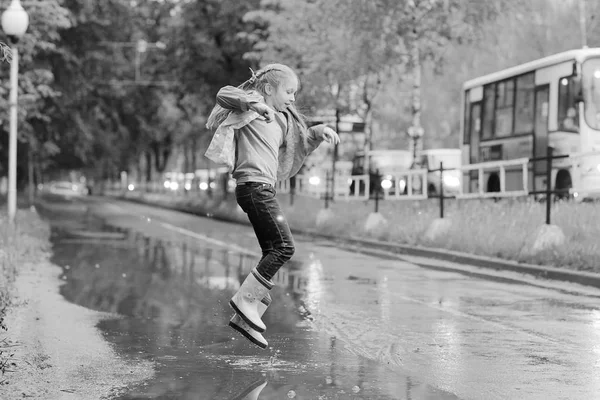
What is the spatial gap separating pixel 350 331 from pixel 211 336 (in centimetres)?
124

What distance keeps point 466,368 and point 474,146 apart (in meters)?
23.5

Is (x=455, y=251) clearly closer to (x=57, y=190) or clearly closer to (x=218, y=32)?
(x=218, y=32)

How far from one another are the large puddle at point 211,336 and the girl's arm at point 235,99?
5.76 feet

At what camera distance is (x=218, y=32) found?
42.1 meters

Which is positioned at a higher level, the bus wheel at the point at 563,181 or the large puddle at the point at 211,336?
the bus wheel at the point at 563,181

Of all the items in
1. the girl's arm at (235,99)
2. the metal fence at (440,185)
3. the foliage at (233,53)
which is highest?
A: the foliage at (233,53)

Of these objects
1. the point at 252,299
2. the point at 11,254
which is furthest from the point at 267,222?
the point at 11,254

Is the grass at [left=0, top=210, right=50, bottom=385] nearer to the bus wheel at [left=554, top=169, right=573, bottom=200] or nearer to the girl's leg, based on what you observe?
the girl's leg

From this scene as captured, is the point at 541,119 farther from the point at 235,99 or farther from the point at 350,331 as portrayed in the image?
the point at 235,99

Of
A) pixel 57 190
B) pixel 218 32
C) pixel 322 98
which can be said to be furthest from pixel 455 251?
pixel 57 190

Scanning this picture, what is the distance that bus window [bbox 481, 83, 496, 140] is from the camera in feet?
97.9

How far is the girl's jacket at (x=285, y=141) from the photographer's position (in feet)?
26.0

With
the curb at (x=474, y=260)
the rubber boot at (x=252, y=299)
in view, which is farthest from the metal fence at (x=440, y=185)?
the rubber boot at (x=252, y=299)

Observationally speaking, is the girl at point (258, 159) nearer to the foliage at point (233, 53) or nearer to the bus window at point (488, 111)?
the foliage at point (233, 53)
